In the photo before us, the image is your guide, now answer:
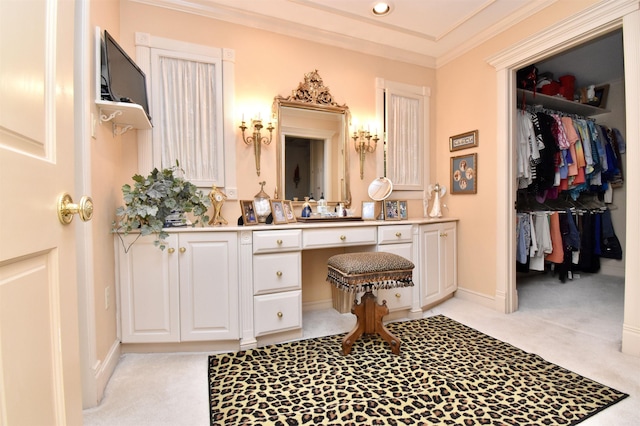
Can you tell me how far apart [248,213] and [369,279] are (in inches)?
43.9

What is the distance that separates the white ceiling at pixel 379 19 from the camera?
2.59 metres

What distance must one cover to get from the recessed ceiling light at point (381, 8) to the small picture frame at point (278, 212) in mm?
1923

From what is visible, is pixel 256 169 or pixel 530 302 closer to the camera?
pixel 256 169

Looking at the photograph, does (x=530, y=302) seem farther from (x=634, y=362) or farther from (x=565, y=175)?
(x=565, y=175)

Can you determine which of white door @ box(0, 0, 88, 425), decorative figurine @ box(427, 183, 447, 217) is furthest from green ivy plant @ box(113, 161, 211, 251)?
decorative figurine @ box(427, 183, 447, 217)

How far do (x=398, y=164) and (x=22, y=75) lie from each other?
3230 millimetres

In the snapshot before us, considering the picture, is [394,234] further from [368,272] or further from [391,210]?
[368,272]

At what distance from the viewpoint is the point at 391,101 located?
133 inches

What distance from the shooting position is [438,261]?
9.96 ft

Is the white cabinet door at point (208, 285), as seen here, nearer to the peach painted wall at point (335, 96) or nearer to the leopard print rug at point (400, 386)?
the leopard print rug at point (400, 386)

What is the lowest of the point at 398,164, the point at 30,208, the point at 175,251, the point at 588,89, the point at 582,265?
the point at 582,265

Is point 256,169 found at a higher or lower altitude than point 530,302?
higher

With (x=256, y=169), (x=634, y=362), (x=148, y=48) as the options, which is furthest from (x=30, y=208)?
(x=634, y=362)

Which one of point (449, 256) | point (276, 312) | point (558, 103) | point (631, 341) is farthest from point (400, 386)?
point (558, 103)
